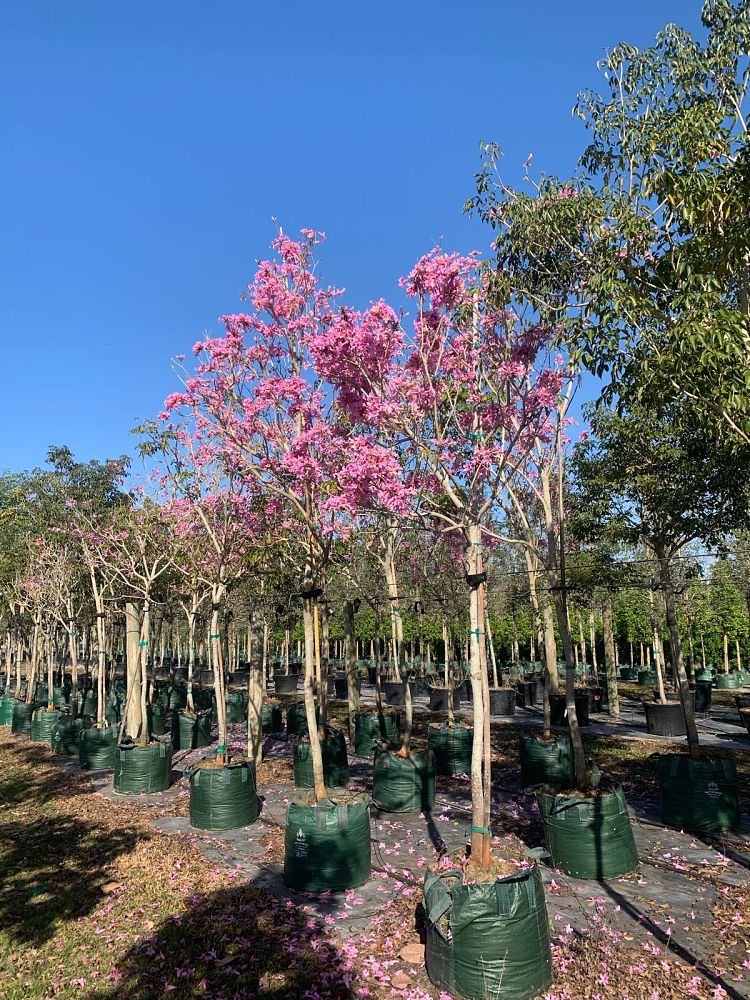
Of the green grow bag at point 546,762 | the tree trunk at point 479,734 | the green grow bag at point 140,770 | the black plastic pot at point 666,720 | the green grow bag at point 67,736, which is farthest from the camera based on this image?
the black plastic pot at point 666,720

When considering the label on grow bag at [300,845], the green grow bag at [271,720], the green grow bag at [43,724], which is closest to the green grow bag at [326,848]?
the label on grow bag at [300,845]

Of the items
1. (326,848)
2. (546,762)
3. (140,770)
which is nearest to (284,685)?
(140,770)

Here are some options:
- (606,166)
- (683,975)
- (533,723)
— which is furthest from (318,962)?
(533,723)

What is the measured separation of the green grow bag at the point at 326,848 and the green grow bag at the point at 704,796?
399 centimetres

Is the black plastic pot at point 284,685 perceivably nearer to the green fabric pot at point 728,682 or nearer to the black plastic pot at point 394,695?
the black plastic pot at point 394,695

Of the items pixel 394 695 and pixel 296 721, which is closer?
pixel 296 721

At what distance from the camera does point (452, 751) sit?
440 inches

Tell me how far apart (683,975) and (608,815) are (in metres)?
1.81

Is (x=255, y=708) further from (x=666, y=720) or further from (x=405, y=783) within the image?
(x=666, y=720)

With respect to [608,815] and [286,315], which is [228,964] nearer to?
[608,815]

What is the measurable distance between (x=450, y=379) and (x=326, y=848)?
4847 mm

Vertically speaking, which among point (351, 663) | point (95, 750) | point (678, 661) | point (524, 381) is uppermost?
point (524, 381)

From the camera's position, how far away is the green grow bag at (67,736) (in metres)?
14.2

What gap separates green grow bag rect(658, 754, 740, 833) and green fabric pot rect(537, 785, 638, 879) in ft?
5.32
